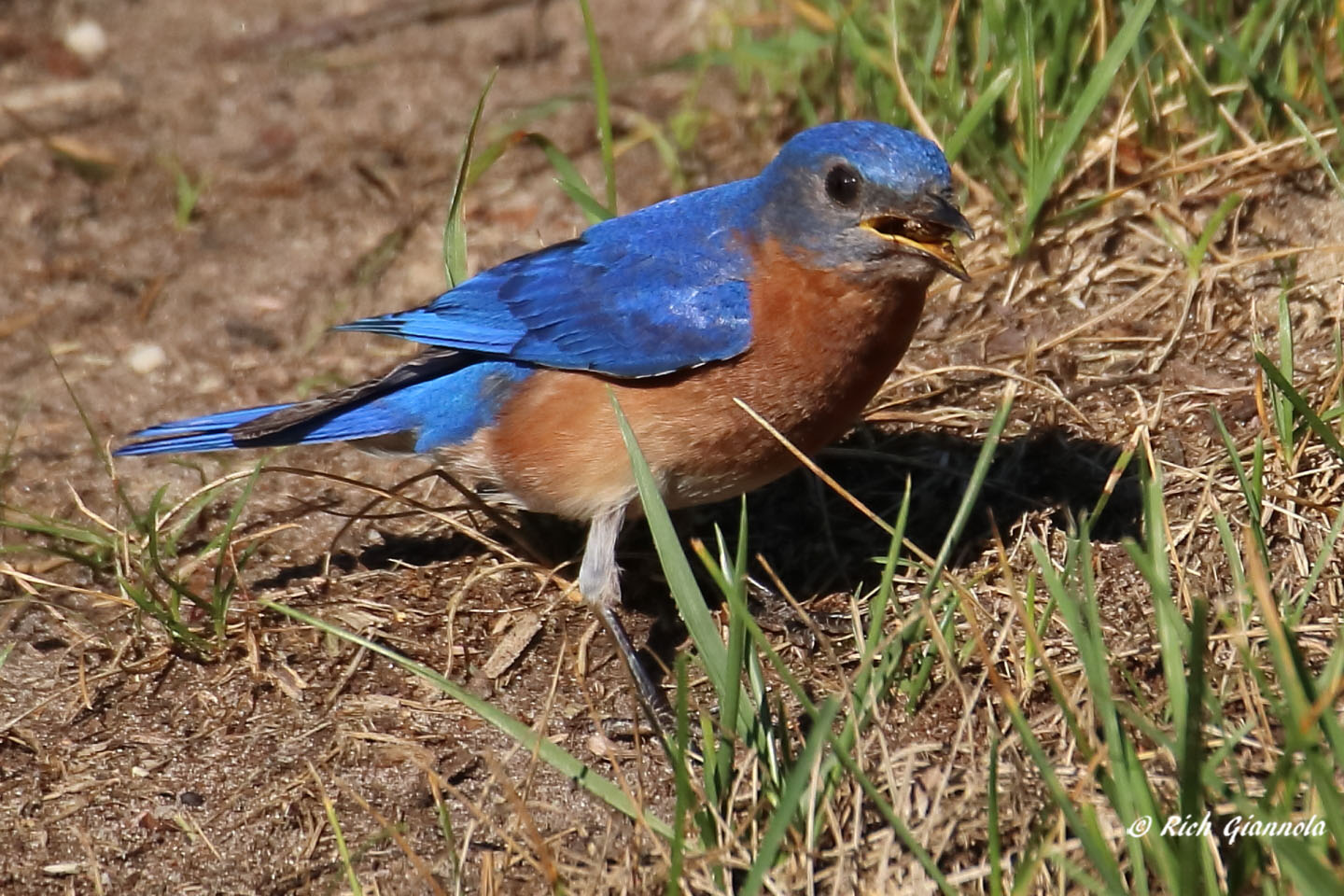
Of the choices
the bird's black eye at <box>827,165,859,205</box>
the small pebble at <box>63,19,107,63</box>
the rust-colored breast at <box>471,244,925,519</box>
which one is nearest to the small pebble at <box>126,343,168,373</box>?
the rust-colored breast at <box>471,244,925,519</box>

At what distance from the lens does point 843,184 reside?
3750mm

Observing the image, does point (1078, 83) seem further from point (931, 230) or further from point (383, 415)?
point (383, 415)

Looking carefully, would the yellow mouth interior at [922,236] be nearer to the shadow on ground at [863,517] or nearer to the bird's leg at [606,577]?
the shadow on ground at [863,517]

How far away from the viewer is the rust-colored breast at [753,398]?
3727mm

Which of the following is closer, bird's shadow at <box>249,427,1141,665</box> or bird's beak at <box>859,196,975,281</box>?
bird's beak at <box>859,196,975,281</box>

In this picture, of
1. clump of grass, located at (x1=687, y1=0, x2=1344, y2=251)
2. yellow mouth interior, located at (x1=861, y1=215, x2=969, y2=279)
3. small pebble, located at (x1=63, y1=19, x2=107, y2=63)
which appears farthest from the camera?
small pebble, located at (x1=63, y1=19, x2=107, y2=63)

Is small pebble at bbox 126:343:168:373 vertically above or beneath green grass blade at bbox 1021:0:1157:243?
beneath

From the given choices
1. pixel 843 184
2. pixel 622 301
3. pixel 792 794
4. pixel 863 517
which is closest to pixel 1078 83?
pixel 843 184

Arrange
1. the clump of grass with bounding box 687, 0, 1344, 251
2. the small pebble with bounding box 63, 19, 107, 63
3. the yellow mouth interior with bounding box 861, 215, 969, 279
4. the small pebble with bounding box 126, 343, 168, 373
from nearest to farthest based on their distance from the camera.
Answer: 1. the yellow mouth interior with bounding box 861, 215, 969, 279
2. the clump of grass with bounding box 687, 0, 1344, 251
3. the small pebble with bounding box 126, 343, 168, 373
4. the small pebble with bounding box 63, 19, 107, 63

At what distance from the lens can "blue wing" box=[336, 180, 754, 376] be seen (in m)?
3.81

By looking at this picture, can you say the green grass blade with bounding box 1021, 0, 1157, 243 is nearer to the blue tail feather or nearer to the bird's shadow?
the bird's shadow

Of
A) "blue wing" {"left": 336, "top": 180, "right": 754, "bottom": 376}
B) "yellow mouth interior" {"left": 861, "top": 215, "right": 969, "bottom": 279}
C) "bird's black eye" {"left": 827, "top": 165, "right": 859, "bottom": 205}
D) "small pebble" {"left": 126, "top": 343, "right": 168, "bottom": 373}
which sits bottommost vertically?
"small pebble" {"left": 126, "top": 343, "right": 168, "bottom": 373}

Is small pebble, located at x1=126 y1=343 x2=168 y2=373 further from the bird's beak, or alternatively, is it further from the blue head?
the bird's beak

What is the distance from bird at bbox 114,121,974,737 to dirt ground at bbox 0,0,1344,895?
35 cm
